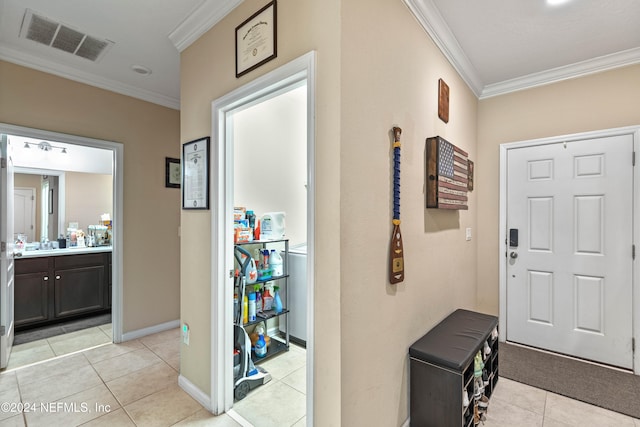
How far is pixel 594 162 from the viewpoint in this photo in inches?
103

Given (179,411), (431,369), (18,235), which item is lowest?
(179,411)

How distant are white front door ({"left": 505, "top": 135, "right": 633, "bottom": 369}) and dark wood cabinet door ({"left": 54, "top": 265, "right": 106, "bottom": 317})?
4.91 meters

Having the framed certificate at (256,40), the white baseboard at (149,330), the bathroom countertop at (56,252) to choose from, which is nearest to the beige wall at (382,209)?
the framed certificate at (256,40)

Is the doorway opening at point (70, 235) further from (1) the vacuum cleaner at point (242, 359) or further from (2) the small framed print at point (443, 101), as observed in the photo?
(2) the small framed print at point (443, 101)

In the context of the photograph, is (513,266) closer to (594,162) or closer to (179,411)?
(594,162)

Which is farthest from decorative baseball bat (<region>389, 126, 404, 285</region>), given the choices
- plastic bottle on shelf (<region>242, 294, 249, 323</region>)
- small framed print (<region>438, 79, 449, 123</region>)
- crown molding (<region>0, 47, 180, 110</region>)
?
crown molding (<region>0, 47, 180, 110</region>)

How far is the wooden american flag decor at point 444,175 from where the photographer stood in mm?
1995

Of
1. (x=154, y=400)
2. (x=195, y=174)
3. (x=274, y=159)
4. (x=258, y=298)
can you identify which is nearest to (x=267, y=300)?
(x=258, y=298)

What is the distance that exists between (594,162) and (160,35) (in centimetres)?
387

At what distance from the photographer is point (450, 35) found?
2.20 m

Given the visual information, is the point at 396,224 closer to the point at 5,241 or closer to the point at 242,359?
the point at 242,359

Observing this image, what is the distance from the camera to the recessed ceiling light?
2664 mm

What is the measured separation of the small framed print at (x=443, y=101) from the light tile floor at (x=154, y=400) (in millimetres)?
2166

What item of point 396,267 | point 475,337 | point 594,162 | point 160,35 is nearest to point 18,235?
point 160,35
